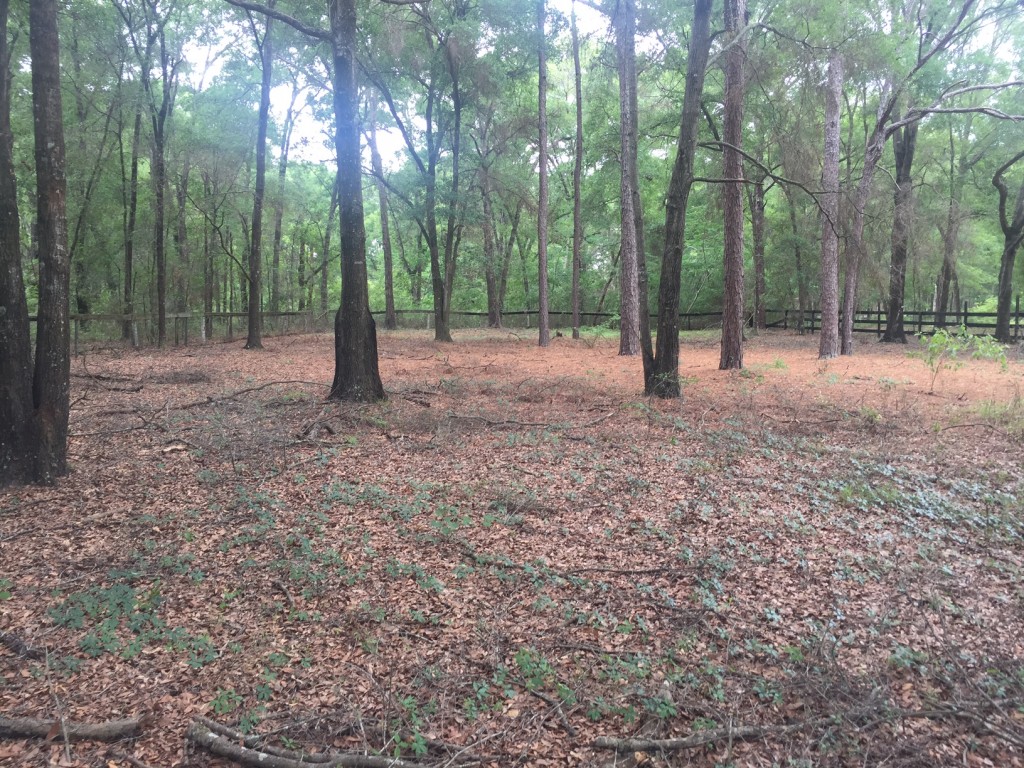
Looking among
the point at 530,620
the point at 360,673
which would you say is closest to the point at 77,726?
the point at 360,673

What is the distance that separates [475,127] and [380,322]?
11657mm

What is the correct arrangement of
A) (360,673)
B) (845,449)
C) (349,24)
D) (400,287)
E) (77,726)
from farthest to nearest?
1. (400,287)
2. (349,24)
3. (845,449)
4. (360,673)
5. (77,726)

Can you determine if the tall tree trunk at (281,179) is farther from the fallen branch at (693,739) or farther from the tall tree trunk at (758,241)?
the fallen branch at (693,739)

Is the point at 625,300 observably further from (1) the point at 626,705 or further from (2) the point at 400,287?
(2) the point at 400,287

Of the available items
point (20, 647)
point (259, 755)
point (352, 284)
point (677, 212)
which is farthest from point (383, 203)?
point (259, 755)

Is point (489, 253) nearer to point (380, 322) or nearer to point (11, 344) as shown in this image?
point (380, 322)

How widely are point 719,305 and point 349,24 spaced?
1165 inches

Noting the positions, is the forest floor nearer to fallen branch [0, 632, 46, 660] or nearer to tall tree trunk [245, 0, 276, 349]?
fallen branch [0, 632, 46, 660]

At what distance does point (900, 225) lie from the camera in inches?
684

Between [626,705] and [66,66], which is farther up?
[66,66]

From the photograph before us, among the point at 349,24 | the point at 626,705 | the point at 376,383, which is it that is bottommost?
the point at 626,705

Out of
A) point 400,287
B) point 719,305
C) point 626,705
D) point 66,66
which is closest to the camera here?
point 626,705

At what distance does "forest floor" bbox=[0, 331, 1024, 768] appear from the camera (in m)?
2.50

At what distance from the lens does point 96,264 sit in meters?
21.9
